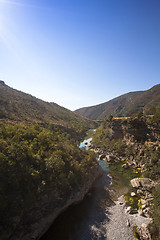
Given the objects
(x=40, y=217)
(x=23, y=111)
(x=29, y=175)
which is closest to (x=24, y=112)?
(x=23, y=111)

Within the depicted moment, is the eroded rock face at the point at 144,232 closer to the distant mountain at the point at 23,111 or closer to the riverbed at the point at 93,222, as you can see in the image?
the riverbed at the point at 93,222

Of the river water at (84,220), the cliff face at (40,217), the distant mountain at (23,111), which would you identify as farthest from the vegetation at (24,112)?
the river water at (84,220)

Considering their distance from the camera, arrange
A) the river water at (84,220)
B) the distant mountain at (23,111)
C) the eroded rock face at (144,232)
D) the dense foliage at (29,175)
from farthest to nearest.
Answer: the distant mountain at (23,111), the river water at (84,220), the dense foliage at (29,175), the eroded rock face at (144,232)

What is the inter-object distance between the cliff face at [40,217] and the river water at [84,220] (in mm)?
1097

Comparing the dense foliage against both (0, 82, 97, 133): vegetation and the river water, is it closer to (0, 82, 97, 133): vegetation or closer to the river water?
the river water

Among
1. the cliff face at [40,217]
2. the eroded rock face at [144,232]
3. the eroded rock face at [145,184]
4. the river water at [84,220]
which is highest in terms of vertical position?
the eroded rock face at [145,184]

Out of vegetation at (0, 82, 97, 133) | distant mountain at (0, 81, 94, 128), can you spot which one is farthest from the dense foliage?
distant mountain at (0, 81, 94, 128)

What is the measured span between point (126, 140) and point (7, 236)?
38414mm

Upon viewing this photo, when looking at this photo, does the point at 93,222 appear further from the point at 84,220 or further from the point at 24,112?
the point at 24,112

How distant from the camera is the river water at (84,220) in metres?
13.8

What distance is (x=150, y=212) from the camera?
15289 mm

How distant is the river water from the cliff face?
1097 millimetres

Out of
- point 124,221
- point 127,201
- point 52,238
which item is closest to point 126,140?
point 127,201

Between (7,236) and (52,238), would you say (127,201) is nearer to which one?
(52,238)
